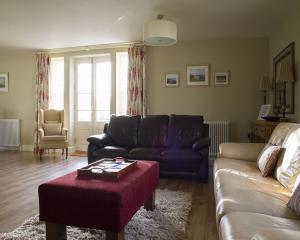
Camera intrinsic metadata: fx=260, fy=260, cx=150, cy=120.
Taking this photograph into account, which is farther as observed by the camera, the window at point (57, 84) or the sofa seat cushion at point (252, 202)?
the window at point (57, 84)

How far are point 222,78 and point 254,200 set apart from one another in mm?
3863

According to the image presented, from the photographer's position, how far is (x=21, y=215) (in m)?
2.53

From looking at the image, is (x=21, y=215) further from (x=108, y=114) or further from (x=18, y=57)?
(x=18, y=57)

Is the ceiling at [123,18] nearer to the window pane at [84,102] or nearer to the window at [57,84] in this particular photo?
the window at [57,84]

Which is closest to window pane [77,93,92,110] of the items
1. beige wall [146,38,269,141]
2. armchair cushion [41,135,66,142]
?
armchair cushion [41,135,66,142]

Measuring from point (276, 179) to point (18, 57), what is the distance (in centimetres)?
641

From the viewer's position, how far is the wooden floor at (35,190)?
2334 millimetres

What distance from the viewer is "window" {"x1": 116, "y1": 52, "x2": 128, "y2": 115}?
5.87 metres

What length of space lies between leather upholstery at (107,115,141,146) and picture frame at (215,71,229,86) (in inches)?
73.6

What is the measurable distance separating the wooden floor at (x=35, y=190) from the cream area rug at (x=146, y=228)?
0.10m

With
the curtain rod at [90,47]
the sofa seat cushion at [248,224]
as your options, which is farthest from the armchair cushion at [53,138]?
the sofa seat cushion at [248,224]

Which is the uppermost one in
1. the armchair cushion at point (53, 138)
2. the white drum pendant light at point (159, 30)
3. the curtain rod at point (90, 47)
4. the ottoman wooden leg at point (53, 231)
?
the curtain rod at point (90, 47)

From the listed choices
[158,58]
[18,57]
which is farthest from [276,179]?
[18,57]

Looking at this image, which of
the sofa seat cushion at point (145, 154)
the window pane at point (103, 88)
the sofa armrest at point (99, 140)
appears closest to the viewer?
the sofa seat cushion at point (145, 154)
